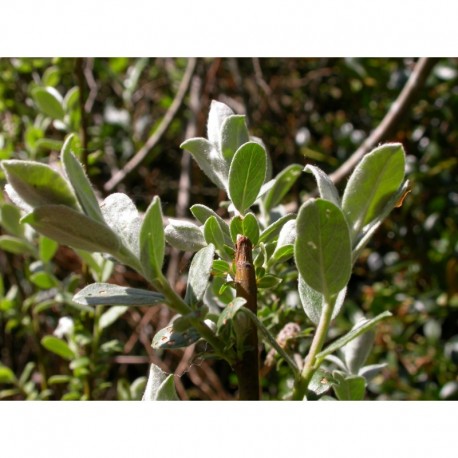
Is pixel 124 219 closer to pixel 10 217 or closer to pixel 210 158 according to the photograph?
pixel 210 158

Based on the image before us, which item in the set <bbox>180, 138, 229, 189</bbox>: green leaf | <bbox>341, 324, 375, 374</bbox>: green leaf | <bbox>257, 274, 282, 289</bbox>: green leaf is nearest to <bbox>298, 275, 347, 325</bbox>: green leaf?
<bbox>257, 274, 282, 289</bbox>: green leaf

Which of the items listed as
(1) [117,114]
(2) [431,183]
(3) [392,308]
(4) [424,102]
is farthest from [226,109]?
(1) [117,114]

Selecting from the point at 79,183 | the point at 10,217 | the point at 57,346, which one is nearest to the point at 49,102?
the point at 10,217

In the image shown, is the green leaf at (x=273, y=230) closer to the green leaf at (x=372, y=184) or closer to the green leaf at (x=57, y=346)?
the green leaf at (x=372, y=184)

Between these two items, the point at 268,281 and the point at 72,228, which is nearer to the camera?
the point at 72,228

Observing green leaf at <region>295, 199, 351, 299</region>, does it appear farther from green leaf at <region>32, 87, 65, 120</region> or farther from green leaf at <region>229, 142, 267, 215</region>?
green leaf at <region>32, 87, 65, 120</region>
